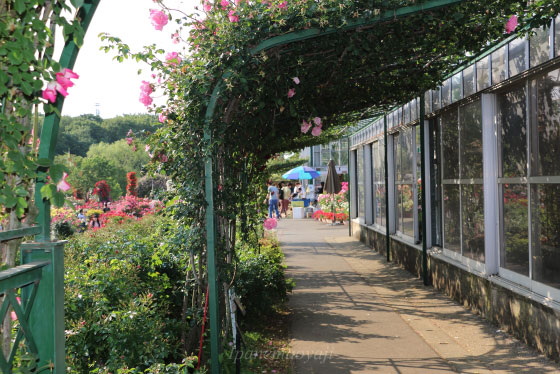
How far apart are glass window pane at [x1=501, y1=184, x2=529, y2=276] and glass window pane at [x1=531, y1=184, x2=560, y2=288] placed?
0.60ft

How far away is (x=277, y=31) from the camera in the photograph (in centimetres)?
407

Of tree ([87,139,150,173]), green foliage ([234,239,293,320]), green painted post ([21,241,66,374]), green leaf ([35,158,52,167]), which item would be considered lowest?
green foliage ([234,239,293,320])

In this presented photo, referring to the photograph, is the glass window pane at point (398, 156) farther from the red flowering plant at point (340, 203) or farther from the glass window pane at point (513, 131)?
the red flowering plant at point (340, 203)

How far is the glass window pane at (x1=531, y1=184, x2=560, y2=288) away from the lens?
4848 millimetres

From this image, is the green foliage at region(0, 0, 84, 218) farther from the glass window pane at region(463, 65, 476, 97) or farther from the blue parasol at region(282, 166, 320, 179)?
the blue parasol at region(282, 166, 320, 179)

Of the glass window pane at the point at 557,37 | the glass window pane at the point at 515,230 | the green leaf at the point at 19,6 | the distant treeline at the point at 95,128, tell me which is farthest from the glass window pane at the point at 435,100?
the distant treeline at the point at 95,128

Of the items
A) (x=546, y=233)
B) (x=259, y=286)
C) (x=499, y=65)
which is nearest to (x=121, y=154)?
(x=259, y=286)

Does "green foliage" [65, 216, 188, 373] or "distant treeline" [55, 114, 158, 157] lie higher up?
"distant treeline" [55, 114, 158, 157]

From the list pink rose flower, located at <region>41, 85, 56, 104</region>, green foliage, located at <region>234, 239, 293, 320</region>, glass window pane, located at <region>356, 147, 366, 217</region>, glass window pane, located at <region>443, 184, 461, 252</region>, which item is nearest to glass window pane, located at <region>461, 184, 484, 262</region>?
glass window pane, located at <region>443, 184, 461, 252</region>

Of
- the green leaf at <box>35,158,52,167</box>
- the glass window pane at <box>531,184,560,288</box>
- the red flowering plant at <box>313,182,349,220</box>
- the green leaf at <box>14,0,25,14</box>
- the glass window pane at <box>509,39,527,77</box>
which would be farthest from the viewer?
the red flowering plant at <box>313,182,349,220</box>

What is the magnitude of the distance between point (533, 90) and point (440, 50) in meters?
0.98

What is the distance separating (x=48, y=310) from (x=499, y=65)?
5.15 m

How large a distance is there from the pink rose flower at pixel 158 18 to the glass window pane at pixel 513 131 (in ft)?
11.7

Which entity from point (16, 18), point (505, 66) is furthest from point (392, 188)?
point (16, 18)
